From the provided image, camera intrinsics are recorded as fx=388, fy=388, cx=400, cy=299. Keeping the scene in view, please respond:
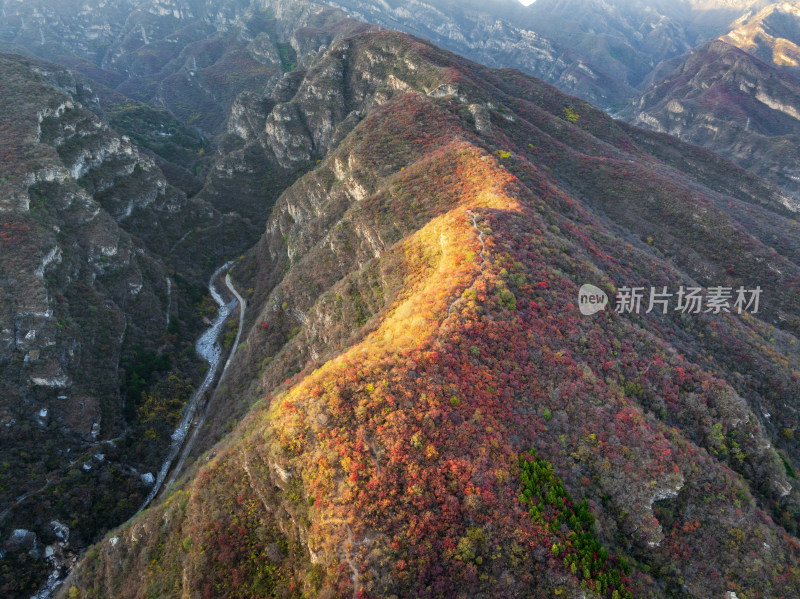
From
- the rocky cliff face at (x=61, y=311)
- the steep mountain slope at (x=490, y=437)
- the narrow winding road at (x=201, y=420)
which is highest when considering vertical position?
the steep mountain slope at (x=490, y=437)

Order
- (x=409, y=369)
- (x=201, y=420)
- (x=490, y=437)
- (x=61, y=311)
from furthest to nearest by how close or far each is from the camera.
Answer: (x=201, y=420)
(x=61, y=311)
(x=409, y=369)
(x=490, y=437)

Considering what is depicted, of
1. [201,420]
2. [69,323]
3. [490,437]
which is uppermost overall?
[490,437]

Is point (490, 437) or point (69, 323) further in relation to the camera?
point (69, 323)

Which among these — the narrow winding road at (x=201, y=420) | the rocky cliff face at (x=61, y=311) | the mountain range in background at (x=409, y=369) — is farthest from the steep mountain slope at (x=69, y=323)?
the narrow winding road at (x=201, y=420)

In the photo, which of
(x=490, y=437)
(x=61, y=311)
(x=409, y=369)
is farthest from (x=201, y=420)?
(x=490, y=437)

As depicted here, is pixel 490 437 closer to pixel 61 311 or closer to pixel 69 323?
pixel 69 323

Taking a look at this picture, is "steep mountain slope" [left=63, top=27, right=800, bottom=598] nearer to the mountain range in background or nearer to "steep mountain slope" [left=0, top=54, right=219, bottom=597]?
the mountain range in background

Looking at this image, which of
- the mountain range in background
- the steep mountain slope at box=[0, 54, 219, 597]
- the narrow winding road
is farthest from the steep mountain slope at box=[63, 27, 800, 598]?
the steep mountain slope at box=[0, 54, 219, 597]

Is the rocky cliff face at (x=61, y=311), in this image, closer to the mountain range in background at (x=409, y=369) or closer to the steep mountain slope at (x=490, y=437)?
the mountain range in background at (x=409, y=369)
